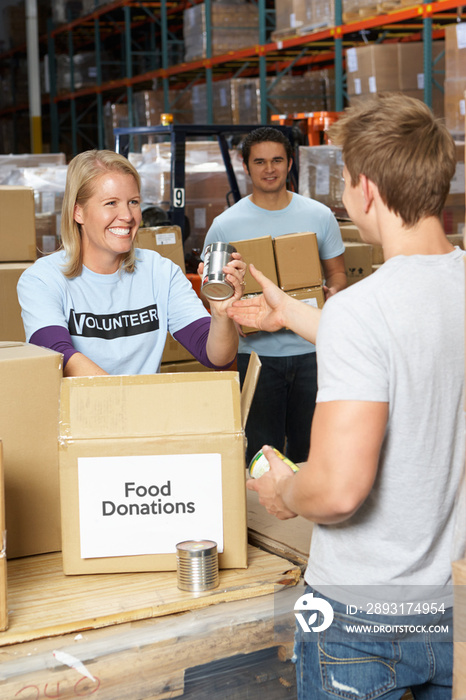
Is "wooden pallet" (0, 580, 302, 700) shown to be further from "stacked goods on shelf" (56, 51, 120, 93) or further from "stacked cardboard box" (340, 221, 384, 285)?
"stacked goods on shelf" (56, 51, 120, 93)

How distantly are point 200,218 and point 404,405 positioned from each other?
18.9 feet

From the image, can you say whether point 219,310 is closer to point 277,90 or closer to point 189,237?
point 189,237

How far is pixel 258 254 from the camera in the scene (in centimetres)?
370

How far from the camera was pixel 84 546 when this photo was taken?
159 cm

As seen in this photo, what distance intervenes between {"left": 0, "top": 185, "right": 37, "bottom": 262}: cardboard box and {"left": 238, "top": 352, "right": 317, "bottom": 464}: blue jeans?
1048 mm

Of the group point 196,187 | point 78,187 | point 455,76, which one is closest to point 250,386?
point 78,187

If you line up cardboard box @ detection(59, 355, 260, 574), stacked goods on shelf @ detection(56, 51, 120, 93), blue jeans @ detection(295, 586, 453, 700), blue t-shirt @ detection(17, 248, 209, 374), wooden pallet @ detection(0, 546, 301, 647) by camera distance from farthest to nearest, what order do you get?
1. stacked goods on shelf @ detection(56, 51, 120, 93)
2. blue t-shirt @ detection(17, 248, 209, 374)
3. cardboard box @ detection(59, 355, 260, 574)
4. wooden pallet @ detection(0, 546, 301, 647)
5. blue jeans @ detection(295, 586, 453, 700)

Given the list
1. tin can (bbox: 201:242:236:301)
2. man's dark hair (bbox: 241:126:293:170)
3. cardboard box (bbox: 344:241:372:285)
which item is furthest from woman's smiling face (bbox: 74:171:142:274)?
cardboard box (bbox: 344:241:372:285)

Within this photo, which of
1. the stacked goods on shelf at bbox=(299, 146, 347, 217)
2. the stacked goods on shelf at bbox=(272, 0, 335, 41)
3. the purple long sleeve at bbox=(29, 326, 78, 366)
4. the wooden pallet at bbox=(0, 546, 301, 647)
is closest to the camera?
the wooden pallet at bbox=(0, 546, 301, 647)

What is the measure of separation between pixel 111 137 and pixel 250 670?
41.4 ft

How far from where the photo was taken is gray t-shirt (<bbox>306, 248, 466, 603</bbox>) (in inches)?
46.2

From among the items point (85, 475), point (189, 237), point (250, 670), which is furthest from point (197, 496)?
point (189, 237)

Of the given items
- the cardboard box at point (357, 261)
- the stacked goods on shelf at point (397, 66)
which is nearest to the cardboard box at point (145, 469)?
the cardboard box at point (357, 261)

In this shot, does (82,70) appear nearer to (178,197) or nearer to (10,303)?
(178,197)
